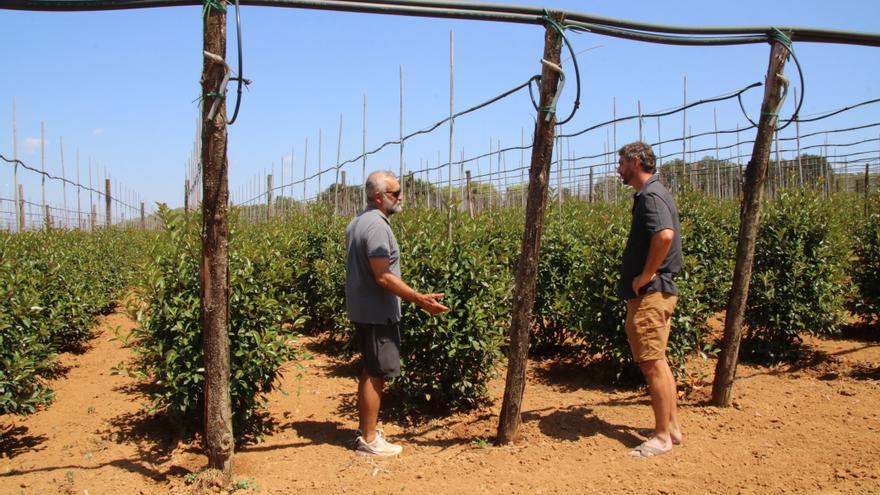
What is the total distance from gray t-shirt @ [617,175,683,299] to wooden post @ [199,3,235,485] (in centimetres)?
250

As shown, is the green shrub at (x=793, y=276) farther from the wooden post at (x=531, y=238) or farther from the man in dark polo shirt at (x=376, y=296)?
the man in dark polo shirt at (x=376, y=296)

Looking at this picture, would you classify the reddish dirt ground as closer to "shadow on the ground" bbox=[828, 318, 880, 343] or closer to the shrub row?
the shrub row

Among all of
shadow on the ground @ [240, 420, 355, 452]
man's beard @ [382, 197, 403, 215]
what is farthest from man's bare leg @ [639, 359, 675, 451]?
shadow on the ground @ [240, 420, 355, 452]

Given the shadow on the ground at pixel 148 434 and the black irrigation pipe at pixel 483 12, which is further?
the shadow on the ground at pixel 148 434

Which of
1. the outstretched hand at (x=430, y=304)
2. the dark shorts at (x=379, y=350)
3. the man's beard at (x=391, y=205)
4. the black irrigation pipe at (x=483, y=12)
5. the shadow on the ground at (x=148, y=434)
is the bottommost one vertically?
the shadow on the ground at (x=148, y=434)

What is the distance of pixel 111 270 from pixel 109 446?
7.87 metres

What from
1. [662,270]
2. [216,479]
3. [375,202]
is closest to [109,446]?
[216,479]

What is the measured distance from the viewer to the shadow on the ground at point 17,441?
445 centimetres

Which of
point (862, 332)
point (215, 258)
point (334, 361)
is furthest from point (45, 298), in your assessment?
point (862, 332)

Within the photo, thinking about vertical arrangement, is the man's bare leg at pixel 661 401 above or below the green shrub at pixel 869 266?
below

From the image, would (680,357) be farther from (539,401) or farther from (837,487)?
(837,487)

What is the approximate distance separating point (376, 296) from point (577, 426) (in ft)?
5.85

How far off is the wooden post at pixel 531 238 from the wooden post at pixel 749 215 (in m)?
1.72

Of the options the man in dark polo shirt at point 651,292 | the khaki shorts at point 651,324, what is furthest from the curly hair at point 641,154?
the khaki shorts at point 651,324
